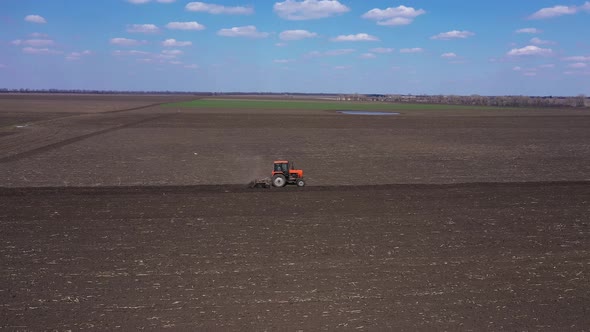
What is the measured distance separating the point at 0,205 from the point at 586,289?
19199mm

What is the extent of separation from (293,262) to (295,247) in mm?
1187

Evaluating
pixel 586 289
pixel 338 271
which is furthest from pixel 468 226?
pixel 338 271

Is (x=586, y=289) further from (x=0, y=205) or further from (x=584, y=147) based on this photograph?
(x=584, y=147)

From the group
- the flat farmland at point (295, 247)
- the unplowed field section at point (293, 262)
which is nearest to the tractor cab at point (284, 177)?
the flat farmland at point (295, 247)

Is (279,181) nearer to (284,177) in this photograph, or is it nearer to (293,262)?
(284,177)

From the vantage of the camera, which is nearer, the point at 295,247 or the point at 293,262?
the point at 293,262

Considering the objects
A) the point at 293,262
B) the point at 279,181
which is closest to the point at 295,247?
the point at 293,262

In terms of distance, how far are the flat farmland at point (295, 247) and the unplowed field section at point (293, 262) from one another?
0.15ft

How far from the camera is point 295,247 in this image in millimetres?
13273

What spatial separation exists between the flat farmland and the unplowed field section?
0.04 metres

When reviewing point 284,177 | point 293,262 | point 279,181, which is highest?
point 284,177

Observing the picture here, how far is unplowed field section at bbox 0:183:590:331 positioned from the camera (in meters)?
9.43

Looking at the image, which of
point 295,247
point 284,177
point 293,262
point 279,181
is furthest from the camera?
point 284,177

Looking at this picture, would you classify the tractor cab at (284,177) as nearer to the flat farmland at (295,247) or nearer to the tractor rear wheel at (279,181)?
the tractor rear wheel at (279,181)
